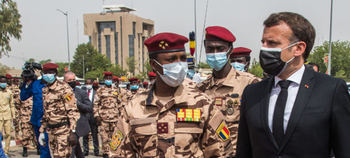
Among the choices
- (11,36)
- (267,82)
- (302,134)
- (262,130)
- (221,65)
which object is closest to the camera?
(302,134)

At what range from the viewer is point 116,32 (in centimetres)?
10281

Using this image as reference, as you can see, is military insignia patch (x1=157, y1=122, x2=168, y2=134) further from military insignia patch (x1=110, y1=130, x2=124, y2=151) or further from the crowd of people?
military insignia patch (x1=110, y1=130, x2=124, y2=151)

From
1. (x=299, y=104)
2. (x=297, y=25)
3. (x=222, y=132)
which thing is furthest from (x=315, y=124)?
(x=222, y=132)

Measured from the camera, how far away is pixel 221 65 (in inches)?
158

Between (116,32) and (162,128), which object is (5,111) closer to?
(162,128)

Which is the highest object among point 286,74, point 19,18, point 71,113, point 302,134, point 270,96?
point 19,18

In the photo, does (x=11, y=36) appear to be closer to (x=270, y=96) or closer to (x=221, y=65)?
(x=221, y=65)

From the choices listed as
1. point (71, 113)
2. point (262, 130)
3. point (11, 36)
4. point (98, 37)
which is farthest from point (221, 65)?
point (98, 37)

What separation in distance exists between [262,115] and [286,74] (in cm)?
34

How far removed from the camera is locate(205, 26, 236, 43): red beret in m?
3.87

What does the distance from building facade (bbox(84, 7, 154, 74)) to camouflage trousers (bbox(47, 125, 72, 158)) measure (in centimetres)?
9550

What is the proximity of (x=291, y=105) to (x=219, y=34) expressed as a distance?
81.4 inches

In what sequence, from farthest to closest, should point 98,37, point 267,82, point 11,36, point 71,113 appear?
1. point 98,37
2. point 11,36
3. point 71,113
4. point 267,82

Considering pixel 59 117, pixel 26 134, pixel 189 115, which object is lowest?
pixel 26 134
